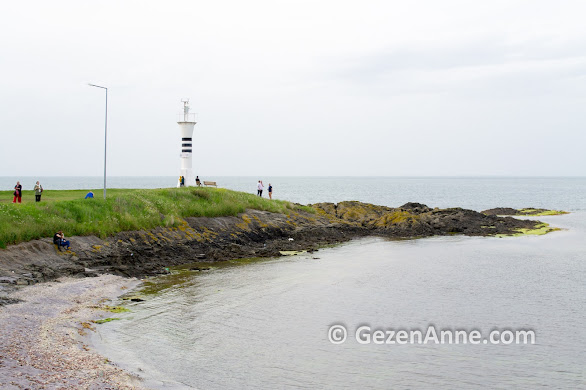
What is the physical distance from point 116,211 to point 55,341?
1668 centimetres

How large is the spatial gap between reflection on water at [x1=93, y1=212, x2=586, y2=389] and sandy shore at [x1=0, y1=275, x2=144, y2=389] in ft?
2.42

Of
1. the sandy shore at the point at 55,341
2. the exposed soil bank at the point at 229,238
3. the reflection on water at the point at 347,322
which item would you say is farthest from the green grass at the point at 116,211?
the reflection on water at the point at 347,322

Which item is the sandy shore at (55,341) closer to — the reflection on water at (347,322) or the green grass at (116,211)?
the reflection on water at (347,322)

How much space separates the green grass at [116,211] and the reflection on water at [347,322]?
5454 millimetres

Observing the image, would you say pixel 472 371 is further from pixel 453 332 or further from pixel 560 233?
pixel 560 233

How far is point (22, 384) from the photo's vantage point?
32.3 feet

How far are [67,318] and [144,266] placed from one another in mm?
9371

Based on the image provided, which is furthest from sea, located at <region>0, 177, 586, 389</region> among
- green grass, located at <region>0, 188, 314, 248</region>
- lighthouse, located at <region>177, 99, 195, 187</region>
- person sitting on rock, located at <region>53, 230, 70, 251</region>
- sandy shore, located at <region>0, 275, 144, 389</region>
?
lighthouse, located at <region>177, 99, 195, 187</region>

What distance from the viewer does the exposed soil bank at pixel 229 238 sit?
21.4 metres

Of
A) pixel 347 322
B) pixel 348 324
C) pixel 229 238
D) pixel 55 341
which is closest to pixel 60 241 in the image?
pixel 55 341

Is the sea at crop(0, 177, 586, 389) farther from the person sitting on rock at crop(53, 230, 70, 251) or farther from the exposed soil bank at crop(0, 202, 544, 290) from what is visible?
the person sitting on rock at crop(53, 230, 70, 251)

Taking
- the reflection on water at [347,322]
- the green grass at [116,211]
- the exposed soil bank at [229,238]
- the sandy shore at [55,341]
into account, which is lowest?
the reflection on water at [347,322]

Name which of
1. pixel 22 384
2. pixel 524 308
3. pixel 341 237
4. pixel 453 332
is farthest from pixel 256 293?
pixel 341 237

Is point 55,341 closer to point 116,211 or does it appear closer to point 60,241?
point 60,241
